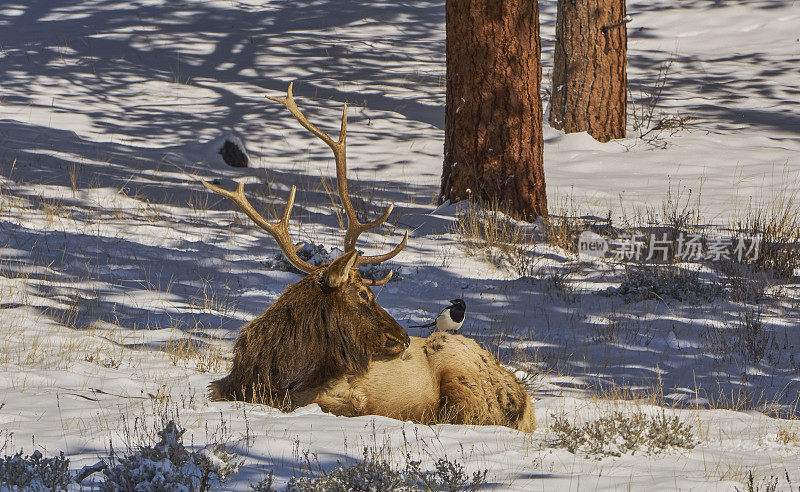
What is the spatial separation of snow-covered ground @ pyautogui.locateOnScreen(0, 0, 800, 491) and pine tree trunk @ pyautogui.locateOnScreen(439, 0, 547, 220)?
718mm

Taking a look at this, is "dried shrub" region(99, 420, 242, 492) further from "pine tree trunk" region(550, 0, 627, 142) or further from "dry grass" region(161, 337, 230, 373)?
"pine tree trunk" region(550, 0, 627, 142)

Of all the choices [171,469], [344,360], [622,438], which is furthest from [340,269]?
[622,438]

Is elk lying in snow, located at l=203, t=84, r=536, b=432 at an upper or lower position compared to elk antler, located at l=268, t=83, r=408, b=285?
lower

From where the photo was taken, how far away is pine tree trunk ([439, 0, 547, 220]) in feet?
30.7

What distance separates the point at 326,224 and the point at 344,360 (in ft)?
19.4

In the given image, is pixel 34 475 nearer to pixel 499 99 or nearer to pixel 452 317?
pixel 452 317

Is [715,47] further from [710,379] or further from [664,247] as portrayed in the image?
[710,379]

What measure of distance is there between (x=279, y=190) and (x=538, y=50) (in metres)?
4.03

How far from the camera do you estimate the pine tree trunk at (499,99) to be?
30.7ft

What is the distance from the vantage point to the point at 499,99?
9.42 meters

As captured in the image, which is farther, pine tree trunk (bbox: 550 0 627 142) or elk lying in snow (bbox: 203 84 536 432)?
pine tree trunk (bbox: 550 0 627 142)

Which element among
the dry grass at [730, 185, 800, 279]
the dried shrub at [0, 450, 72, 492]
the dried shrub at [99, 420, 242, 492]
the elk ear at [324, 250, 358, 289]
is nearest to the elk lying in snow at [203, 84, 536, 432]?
the elk ear at [324, 250, 358, 289]

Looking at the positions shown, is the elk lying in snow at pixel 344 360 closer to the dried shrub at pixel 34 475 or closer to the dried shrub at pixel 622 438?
the dried shrub at pixel 622 438

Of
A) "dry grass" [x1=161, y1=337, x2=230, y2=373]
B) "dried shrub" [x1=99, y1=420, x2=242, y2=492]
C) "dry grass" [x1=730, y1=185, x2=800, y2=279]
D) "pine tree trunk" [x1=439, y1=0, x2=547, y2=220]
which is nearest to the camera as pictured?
"dried shrub" [x1=99, y1=420, x2=242, y2=492]
